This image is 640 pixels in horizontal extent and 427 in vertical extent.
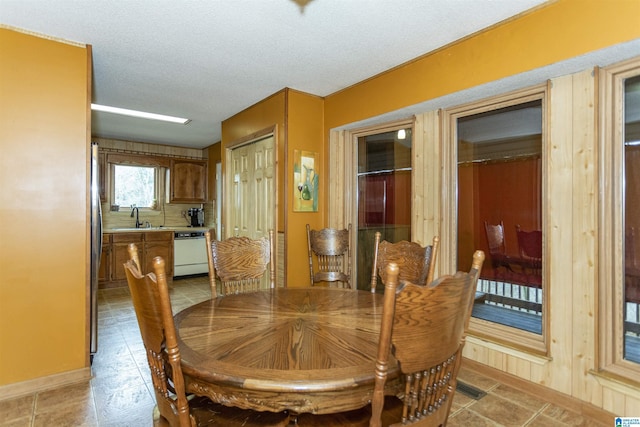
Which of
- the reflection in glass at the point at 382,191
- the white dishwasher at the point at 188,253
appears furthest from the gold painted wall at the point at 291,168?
the white dishwasher at the point at 188,253

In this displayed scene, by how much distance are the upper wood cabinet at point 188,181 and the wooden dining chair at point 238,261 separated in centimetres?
452

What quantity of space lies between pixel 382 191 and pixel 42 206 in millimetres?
2868

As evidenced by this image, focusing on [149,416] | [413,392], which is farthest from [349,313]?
[149,416]

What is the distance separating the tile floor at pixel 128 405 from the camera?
201 cm

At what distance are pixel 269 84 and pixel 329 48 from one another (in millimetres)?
929

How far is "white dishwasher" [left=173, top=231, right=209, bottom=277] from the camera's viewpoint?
5.95 metres

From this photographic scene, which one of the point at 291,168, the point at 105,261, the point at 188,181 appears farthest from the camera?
the point at 188,181

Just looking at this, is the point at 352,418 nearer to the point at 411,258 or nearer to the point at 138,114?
the point at 411,258

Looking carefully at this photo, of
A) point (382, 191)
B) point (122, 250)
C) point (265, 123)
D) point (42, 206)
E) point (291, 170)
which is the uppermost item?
point (265, 123)

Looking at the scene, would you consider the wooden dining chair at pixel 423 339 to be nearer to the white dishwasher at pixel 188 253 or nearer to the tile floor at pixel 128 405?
the tile floor at pixel 128 405

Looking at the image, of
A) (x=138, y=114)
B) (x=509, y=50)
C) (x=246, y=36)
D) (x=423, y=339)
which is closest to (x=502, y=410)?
(x=423, y=339)

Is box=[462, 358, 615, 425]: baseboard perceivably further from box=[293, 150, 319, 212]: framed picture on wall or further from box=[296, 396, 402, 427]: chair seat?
box=[293, 150, 319, 212]: framed picture on wall

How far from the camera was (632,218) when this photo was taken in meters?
1.99

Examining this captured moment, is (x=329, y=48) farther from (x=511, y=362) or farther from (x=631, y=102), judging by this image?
(x=511, y=362)
